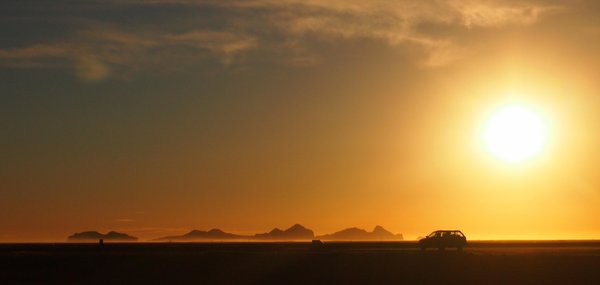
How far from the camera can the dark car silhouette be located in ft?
246

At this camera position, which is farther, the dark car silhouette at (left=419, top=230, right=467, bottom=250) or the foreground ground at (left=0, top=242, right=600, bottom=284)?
the dark car silhouette at (left=419, top=230, right=467, bottom=250)

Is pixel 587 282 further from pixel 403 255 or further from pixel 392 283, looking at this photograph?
pixel 403 255

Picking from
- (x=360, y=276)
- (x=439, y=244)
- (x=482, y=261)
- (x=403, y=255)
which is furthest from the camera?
(x=439, y=244)

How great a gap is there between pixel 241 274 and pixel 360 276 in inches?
312

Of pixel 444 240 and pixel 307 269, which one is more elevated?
pixel 444 240

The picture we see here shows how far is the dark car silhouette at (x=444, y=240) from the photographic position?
75125 mm

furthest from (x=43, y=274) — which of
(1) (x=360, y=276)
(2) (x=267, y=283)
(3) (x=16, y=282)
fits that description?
(1) (x=360, y=276)

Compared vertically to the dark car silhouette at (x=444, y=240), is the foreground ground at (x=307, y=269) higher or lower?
lower

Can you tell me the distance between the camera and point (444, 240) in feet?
247

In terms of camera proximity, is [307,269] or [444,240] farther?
[444,240]

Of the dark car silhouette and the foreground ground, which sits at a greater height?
the dark car silhouette

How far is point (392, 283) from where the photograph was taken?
46.5 meters

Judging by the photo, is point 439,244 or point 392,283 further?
point 439,244

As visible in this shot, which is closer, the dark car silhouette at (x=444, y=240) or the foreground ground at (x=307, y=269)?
the foreground ground at (x=307, y=269)
